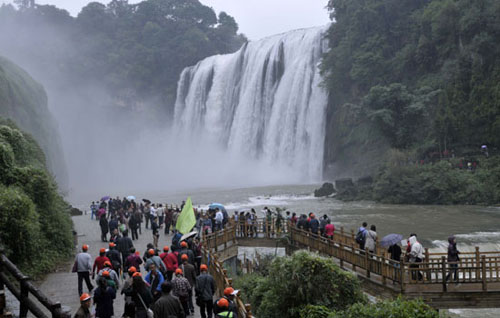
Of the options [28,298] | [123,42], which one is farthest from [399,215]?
[123,42]

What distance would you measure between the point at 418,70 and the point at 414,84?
1.39 m

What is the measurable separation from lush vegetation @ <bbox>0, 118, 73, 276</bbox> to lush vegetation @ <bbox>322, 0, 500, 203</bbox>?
81.0ft

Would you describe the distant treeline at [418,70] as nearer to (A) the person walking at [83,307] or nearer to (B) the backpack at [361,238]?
(B) the backpack at [361,238]

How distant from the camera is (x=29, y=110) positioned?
4028 centimetres

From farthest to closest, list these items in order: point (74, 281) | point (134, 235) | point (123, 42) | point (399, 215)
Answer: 1. point (123, 42)
2. point (399, 215)
3. point (134, 235)
4. point (74, 281)

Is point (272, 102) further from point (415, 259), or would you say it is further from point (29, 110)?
point (415, 259)

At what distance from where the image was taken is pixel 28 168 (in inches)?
640

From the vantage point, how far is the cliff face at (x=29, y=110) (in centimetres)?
3556

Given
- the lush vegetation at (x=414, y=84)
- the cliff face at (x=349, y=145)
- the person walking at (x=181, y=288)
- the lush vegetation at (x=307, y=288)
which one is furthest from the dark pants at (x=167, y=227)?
the cliff face at (x=349, y=145)

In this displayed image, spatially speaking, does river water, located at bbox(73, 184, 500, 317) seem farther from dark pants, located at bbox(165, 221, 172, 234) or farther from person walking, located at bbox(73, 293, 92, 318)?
person walking, located at bbox(73, 293, 92, 318)

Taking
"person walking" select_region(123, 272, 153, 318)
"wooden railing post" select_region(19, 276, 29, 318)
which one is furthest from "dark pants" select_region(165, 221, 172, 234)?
"wooden railing post" select_region(19, 276, 29, 318)

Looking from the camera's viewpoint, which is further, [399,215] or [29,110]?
[29,110]

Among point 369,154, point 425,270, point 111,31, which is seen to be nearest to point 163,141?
point 111,31

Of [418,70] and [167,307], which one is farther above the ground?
[418,70]
